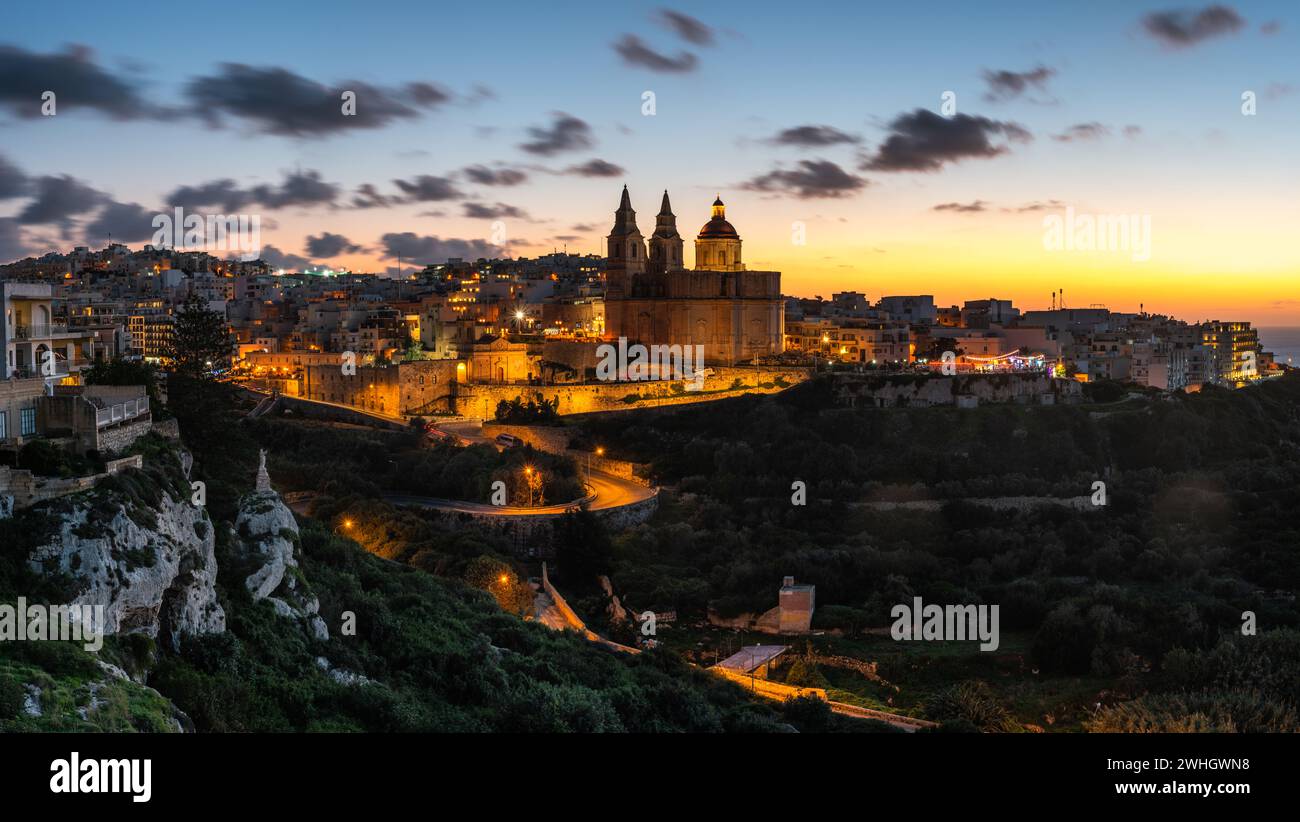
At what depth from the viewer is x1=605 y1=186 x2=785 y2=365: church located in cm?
6069

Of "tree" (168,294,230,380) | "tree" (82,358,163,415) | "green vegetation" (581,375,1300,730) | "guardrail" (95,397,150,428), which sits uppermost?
"tree" (168,294,230,380)

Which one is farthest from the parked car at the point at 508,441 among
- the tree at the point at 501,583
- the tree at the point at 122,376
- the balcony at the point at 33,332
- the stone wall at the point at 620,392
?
the balcony at the point at 33,332

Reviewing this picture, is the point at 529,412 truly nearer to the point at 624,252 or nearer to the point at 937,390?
the point at 624,252

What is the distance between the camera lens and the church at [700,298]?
199 feet

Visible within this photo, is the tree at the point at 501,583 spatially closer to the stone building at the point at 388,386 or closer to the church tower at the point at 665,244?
the stone building at the point at 388,386

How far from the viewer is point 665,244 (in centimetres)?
6575

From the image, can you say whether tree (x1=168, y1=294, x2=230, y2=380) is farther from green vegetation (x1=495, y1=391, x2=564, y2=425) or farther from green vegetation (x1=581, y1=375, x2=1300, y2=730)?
green vegetation (x1=495, y1=391, x2=564, y2=425)

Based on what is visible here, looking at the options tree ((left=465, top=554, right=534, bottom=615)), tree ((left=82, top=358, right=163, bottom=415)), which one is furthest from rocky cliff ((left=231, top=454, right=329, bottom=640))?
tree ((left=465, top=554, right=534, bottom=615))

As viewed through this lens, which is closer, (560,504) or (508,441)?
(560,504)

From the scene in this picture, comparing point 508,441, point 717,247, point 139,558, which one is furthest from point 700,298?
point 139,558

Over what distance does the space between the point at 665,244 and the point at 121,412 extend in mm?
50194
